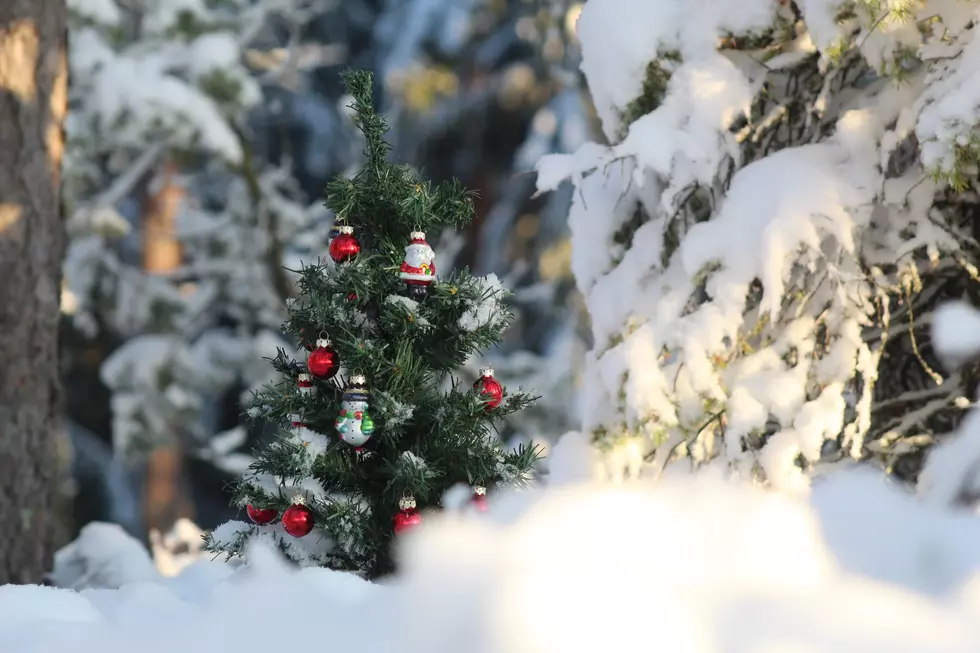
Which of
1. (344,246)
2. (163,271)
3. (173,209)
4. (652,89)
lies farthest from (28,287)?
(173,209)

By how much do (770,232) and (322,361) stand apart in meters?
1.40

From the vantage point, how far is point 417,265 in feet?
8.34

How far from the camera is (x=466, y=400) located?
2.57m

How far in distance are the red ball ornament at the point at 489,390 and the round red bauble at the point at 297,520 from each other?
1.79 ft

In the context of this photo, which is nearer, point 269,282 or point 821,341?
point 821,341

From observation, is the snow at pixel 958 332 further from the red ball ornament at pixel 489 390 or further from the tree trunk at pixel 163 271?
the tree trunk at pixel 163 271

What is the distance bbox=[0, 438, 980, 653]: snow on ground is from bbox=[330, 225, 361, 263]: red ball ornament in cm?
156

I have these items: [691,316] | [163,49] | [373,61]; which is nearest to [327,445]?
[691,316]

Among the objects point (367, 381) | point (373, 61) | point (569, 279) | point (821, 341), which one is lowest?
point (367, 381)

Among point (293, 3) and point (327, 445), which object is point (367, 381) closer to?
point (327, 445)

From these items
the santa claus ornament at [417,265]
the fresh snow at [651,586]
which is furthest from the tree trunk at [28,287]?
the fresh snow at [651,586]

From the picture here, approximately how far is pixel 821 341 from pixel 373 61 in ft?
34.1

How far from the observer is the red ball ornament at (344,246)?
256 centimetres

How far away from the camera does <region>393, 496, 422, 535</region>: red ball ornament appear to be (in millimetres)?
2413
